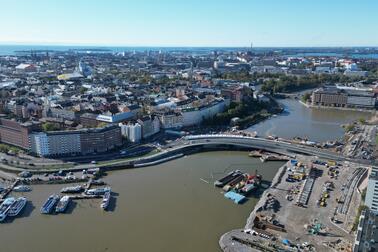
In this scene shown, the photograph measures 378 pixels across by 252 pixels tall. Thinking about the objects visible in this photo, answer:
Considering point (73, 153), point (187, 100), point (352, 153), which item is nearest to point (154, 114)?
point (187, 100)

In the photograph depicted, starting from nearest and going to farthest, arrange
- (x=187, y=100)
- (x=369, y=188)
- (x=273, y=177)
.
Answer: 1. (x=369, y=188)
2. (x=273, y=177)
3. (x=187, y=100)

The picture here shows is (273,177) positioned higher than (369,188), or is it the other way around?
(369,188)

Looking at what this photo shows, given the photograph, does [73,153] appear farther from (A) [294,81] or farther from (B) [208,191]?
(A) [294,81]

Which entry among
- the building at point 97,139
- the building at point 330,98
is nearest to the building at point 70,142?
the building at point 97,139

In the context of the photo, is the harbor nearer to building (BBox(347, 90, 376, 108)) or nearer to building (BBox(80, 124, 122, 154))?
building (BBox(80, 124, 122, 154))

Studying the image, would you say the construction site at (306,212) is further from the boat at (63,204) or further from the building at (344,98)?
the building at (344,98)

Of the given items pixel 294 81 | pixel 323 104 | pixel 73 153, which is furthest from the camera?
pixel 294 81
